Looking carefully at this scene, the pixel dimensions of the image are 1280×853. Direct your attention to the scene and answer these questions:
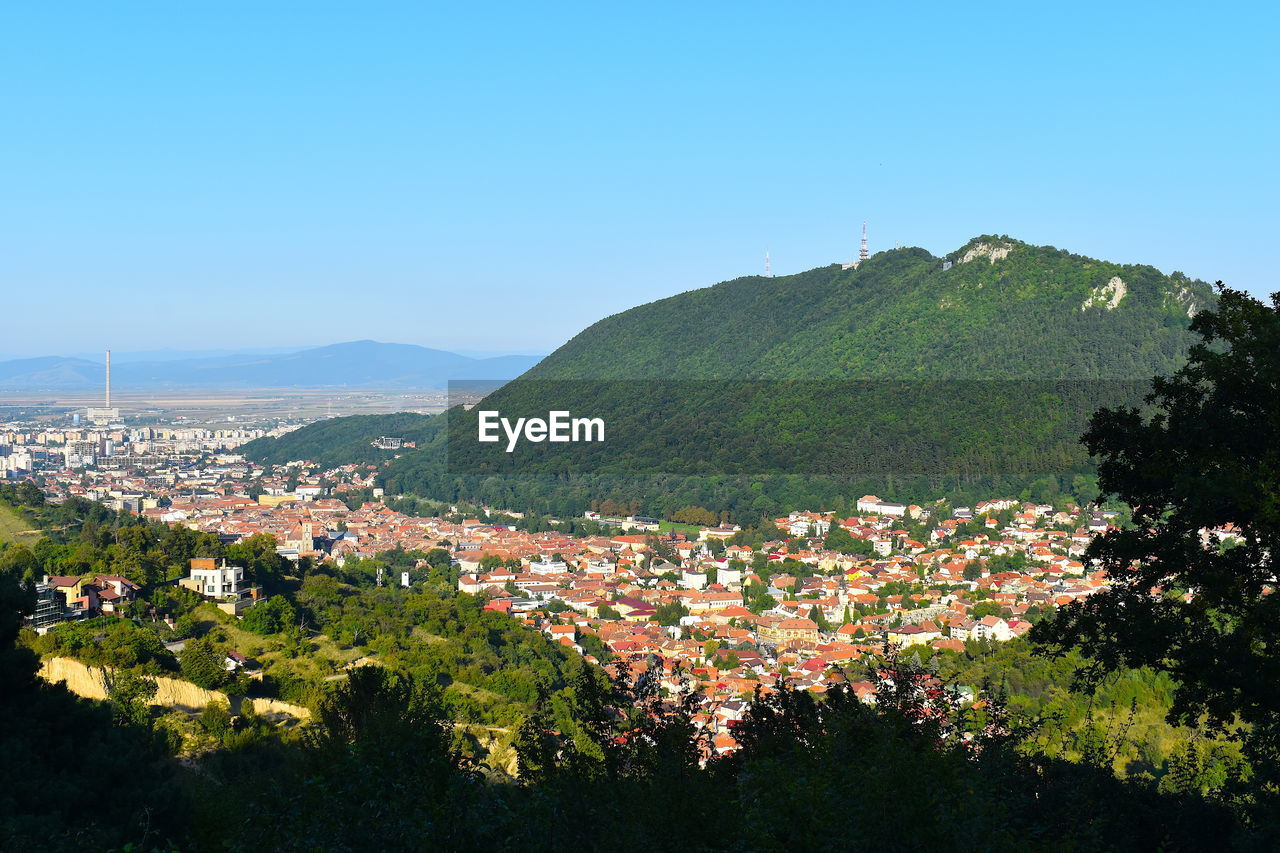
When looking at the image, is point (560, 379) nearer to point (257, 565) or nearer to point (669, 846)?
point (257, 565)

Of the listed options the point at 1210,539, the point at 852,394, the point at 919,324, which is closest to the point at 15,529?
the point at 1210,539

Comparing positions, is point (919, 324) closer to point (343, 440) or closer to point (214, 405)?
point (343, 440)

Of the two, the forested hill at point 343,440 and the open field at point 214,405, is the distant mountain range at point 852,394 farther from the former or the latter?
the open field at point 214,405

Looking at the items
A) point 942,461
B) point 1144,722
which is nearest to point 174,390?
point 942,461

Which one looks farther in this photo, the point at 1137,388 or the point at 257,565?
the point at 1137,388

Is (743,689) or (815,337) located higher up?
(815,337)
